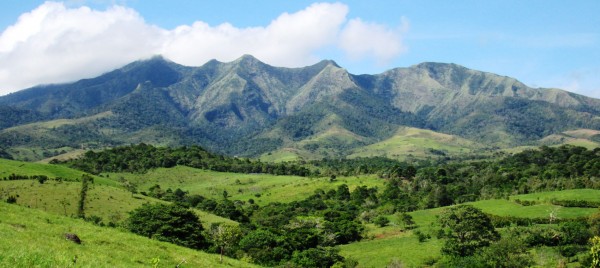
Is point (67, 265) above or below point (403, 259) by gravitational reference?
above

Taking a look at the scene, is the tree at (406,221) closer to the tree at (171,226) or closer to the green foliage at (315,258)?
the green foliage at (315,258)

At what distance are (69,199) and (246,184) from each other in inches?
3816

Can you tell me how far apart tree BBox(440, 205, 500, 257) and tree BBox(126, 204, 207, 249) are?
38.3 meters

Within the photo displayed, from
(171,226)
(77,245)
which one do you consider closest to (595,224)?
(171,226)

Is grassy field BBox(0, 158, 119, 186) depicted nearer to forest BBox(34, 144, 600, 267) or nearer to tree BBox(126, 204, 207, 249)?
forest BBox(34, 144, 600, 267)

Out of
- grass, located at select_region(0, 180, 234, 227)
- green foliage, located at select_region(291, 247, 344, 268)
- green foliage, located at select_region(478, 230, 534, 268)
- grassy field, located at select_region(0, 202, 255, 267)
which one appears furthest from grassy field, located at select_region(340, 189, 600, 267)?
grassy field, located at select_region(0, 202, 255, 267)

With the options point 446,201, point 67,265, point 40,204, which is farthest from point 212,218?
point 67,265

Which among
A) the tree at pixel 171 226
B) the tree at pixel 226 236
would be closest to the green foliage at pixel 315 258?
the tree at pixel 226 236

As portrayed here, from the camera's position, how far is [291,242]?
81562 millimetres

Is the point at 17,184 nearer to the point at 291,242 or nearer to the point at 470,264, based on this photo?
the point at 291,242

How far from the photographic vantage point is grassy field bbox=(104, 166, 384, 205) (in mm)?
163875

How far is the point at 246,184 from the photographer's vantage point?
18812cm

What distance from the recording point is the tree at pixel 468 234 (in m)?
74.1

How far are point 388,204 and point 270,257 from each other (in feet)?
225
